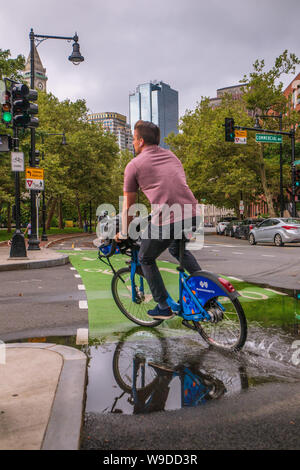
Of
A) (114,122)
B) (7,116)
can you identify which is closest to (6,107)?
(7,116)

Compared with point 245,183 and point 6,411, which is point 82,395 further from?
point 245,183

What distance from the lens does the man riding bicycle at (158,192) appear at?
13.6 ft

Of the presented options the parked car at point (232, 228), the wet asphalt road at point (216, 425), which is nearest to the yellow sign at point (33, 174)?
the wet asphalt road at point (216, 425)

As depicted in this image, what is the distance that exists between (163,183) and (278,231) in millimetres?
19642

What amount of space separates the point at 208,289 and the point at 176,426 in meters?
1.60

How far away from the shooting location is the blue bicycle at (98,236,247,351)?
3877 millimetres

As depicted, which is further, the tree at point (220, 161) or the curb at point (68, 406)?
the tree at point (220, 161)

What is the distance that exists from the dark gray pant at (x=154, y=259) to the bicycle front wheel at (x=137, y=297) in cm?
38

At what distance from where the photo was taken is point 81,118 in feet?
179

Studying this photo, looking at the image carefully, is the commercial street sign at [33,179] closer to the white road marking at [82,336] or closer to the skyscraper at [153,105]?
the white road marking at [82,336]

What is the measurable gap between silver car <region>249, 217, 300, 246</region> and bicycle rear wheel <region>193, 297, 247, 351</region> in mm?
18863

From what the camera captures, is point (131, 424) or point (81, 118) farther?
point (81, 118)

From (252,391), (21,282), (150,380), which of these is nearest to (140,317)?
(150,380)

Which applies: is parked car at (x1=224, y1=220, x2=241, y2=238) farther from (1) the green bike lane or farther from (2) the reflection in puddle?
(2) the reflection in puddle
